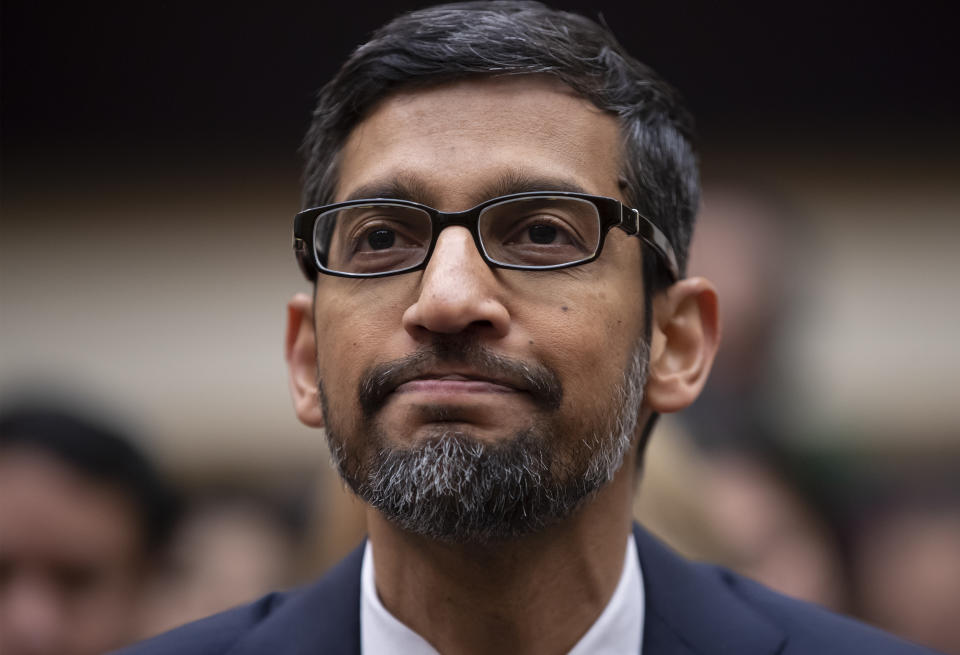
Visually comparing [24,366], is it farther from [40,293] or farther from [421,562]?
[421,562]

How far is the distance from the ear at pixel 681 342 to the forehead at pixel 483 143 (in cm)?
38

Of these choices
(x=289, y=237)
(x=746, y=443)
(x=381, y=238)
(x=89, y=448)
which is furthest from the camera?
(x=289, y=237)

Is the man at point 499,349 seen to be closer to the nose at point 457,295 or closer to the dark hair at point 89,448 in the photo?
the nose at point 457,295

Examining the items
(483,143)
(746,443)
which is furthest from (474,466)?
(746,443)

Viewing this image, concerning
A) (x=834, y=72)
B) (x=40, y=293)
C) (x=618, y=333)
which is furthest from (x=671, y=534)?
(x=40, y=293)

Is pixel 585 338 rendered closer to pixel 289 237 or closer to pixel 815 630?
pixel 815 630

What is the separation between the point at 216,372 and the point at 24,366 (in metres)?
1.06

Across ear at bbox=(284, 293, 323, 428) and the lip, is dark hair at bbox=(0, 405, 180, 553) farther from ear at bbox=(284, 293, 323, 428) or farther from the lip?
the lip

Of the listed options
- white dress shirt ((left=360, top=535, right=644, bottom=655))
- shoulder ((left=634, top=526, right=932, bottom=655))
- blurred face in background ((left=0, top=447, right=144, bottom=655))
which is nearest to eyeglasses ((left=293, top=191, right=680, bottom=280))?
white dress shirt ((left=360, top=535, right=644, bottom=655))

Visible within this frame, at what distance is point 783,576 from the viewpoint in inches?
162

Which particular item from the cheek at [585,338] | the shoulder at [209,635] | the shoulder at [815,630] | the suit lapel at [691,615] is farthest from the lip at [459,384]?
the shoulder at [815,630]

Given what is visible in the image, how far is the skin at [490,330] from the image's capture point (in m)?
2.41

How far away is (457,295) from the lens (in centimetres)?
235

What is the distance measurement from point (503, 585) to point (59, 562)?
5.09ft
